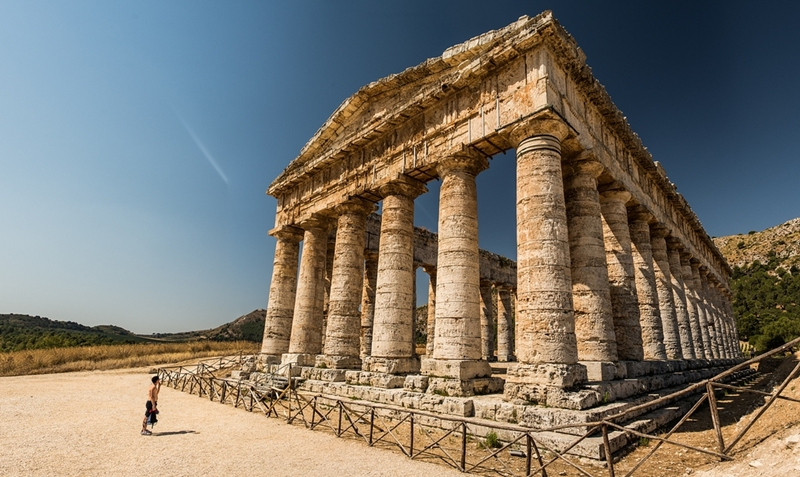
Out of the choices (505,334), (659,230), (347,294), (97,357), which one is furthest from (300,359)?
(97,357)

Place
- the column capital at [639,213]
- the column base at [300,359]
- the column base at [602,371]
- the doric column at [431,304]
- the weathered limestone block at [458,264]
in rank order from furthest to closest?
the doric column at [431,304]
the column base at [300,359]
the column capital at [639,213]
the weathered limestone block at [458,264]
the column base at [602,371]

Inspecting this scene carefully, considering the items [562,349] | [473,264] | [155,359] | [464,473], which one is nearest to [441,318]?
[473,264]

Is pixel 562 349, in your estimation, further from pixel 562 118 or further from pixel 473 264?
pixel 562 118

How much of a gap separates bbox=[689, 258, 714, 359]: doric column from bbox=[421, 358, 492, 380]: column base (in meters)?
17.7

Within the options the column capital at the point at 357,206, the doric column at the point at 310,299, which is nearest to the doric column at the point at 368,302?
the doric column at the point at 310,299

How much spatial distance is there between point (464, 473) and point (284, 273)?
49.0 ft

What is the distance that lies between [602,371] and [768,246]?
93076 mm

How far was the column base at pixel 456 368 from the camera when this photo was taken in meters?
10.6

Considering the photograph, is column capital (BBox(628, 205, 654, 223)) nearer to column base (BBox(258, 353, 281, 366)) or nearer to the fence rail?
the fence rail

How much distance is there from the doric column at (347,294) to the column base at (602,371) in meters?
8.34

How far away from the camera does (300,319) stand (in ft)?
58.2

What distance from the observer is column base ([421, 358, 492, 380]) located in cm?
1065

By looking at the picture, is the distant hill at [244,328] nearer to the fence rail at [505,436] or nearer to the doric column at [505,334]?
the doric column at [505,334]

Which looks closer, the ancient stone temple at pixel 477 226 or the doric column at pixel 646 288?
the ancient stone temple at pixel 477 226
